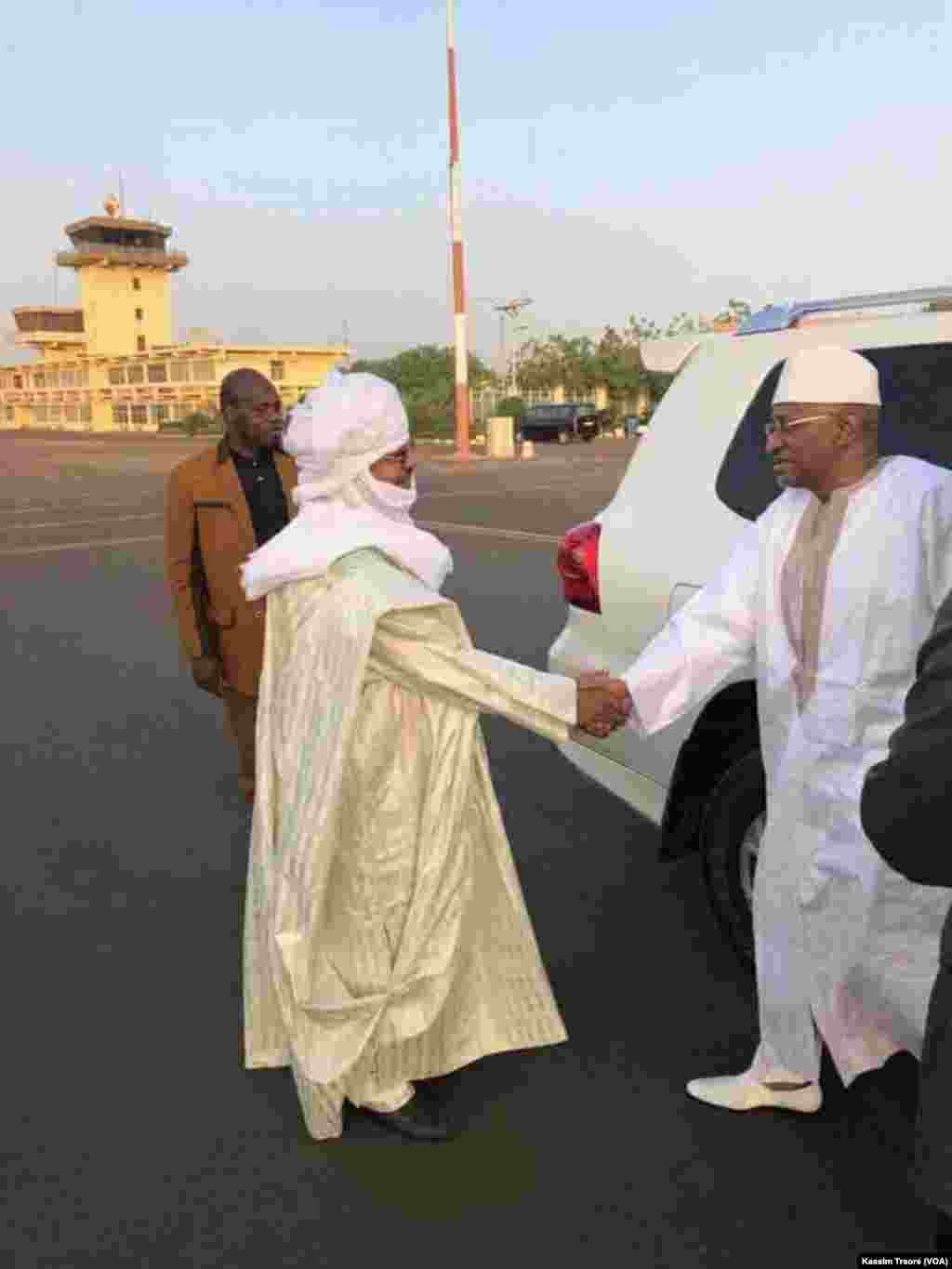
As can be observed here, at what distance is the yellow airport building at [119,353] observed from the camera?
77.2 metres

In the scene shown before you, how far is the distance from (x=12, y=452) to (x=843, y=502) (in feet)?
142

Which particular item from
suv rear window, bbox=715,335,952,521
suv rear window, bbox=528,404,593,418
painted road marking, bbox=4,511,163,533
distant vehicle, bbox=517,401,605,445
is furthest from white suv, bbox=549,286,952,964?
suv rear window, bbox=528,404,593,418

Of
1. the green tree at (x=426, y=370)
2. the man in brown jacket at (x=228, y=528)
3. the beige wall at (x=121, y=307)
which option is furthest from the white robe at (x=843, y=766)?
the beige wall at (x=121, y=307)

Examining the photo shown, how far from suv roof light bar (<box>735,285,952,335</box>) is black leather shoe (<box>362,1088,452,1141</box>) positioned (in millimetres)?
2370

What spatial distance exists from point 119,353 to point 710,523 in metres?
89.0

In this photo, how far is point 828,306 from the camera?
3633 mm

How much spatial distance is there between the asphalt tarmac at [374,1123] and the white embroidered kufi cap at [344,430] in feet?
4.90

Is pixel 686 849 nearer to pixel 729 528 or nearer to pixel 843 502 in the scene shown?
pixel 729 528

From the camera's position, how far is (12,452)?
4212cm

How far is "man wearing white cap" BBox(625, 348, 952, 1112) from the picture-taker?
2498mm

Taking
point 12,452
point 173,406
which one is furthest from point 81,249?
point 12,452

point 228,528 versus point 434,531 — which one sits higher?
point 228,528

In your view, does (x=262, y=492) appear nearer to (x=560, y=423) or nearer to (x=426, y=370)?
(x=560, y=423)

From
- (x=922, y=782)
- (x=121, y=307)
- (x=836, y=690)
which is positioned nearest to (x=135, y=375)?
(x=121, y=307)
